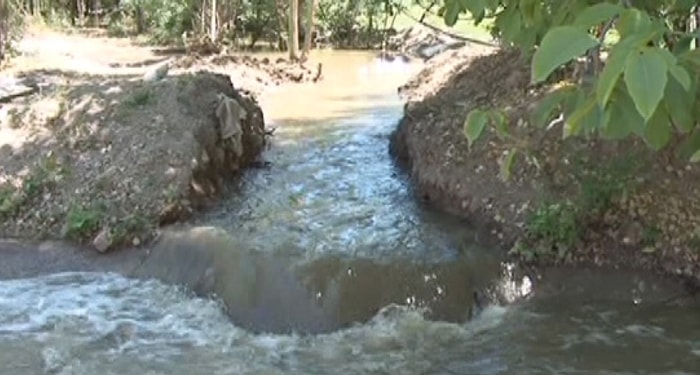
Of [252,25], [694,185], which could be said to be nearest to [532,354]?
[694,185]

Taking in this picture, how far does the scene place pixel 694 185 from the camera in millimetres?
6195

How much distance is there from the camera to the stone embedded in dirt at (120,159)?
7.01 metres

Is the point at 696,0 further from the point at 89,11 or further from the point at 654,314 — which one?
the point at 89,11

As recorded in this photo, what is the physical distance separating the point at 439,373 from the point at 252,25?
1831cm

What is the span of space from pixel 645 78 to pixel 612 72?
53mm

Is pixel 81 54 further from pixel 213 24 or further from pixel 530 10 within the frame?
pixel 530 10

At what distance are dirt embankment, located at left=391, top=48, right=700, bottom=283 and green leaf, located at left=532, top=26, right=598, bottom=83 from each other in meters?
4.27

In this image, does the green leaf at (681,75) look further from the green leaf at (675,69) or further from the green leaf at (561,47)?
the green leaf at (561,47)

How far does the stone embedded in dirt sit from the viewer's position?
7.01 metres

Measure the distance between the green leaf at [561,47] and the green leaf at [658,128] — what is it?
0.23m

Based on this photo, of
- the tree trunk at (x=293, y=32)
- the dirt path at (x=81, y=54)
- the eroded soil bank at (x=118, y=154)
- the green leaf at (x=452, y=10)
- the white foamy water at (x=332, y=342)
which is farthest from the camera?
the tree trunk at (x=293, y=32)

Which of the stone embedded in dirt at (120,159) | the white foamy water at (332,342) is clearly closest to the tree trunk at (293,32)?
the stone embedded in dirt at (120,159)

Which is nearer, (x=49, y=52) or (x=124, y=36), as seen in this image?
(x=49, y=52)

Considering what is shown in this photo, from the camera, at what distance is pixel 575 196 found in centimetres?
632
